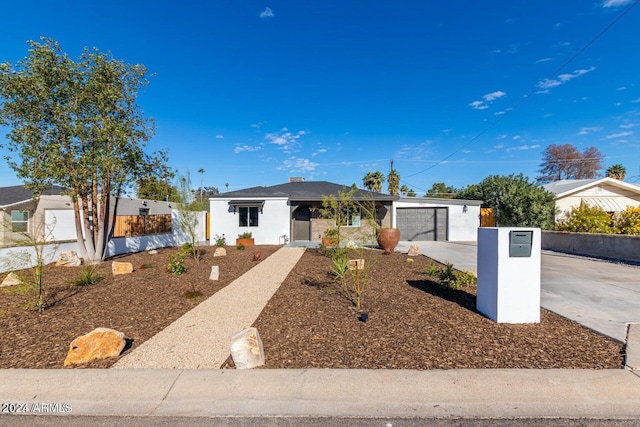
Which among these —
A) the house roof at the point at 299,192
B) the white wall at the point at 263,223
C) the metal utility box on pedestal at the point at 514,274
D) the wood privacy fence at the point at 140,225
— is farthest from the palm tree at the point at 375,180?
the metal utility box on pedestal at the point at 514,274

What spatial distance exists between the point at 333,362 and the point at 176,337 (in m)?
2.19

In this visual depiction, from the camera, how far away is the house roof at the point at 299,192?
15781mm

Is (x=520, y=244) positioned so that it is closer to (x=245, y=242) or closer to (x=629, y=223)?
(x=629, y=223)

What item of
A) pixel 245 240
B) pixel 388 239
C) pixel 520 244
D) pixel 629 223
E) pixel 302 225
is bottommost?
pixel 245 240

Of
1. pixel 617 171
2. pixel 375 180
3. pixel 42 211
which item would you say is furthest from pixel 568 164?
pixel 42 211

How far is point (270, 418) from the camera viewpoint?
8.05 feet

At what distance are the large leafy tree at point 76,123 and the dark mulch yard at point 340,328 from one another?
12.5ft

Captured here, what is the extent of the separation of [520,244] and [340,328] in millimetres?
2676

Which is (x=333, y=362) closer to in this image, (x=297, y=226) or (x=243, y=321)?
(x=243, y=321)

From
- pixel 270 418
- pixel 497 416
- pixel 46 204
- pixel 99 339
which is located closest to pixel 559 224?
pixel 497 416

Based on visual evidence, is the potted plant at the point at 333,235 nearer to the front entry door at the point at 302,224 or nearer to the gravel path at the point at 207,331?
the gravel path at the point at 207,331

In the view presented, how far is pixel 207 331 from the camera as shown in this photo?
425cm

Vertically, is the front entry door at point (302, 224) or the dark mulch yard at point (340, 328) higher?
the front entry door at point (302, 224)

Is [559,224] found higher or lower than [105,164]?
lower
